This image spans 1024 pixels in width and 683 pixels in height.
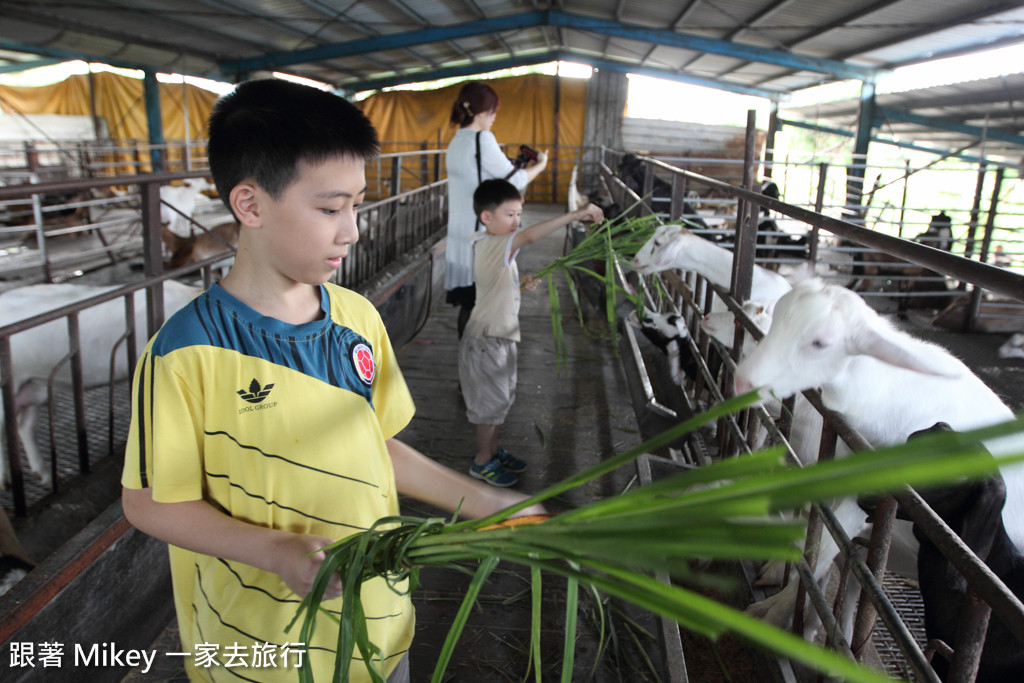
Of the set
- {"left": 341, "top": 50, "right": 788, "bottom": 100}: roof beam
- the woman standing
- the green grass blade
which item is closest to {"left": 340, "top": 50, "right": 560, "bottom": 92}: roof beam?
{"left": 341, "top": 50, "right": 788, "bottom": 100}: roof beam

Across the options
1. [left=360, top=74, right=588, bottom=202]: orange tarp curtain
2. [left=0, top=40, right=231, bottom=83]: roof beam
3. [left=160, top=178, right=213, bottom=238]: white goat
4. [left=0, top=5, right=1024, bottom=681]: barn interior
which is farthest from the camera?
[left=360, top=74, right=588, bottom=202]: orange tarp curtain

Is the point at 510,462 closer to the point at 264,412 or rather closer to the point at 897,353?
the point at 897,353

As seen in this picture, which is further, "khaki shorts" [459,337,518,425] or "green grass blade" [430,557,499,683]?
"khaki shorts" [459,337,518,425]

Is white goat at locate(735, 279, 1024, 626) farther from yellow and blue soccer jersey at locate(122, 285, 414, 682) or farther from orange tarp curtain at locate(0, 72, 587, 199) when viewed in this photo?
orange tarp curtain at locate(0, 72, 587, 199)

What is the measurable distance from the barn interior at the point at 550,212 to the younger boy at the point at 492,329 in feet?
0.87

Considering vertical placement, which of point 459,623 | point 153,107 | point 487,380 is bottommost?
point 487,380

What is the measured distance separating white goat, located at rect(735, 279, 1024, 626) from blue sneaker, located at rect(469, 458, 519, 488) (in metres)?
1.34

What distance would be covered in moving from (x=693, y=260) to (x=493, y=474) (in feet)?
5.46

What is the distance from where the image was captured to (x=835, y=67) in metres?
11.8

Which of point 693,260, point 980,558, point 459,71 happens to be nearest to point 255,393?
point 980,558

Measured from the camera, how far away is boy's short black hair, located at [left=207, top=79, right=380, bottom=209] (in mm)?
1010

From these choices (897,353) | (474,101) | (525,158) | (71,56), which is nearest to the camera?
(897,353)

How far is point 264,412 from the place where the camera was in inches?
39.8

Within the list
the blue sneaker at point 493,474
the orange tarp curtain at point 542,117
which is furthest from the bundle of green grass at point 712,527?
the orange tarp curtain at point 542,117
